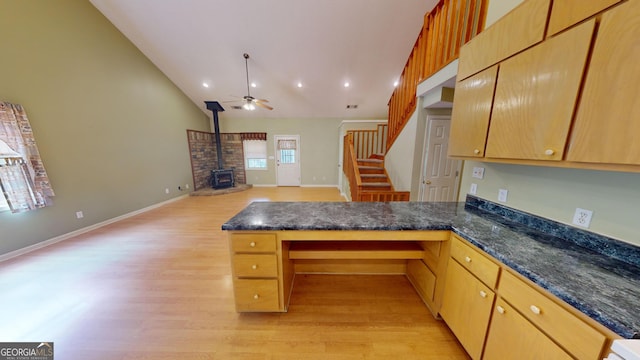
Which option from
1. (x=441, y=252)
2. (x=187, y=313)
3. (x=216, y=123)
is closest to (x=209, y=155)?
(x=216, y=123)

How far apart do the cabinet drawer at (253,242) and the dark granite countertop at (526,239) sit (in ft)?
0.26

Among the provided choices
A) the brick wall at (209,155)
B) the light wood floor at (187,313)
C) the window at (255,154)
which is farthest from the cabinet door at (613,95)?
the brick wall at (209,155)

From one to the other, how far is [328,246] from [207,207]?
4163 millimetres

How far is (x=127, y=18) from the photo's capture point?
3.58 m

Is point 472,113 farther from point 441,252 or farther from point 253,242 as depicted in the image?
point 253,242

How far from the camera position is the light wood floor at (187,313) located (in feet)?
4.61

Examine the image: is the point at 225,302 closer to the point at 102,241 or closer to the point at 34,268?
the point at 34,268

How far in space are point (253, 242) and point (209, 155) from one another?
21.2 feet

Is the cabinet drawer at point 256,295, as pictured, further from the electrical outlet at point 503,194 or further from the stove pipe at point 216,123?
the stove pipe at point 216,123

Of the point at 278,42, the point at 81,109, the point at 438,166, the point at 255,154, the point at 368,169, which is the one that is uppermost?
the point at 278,42

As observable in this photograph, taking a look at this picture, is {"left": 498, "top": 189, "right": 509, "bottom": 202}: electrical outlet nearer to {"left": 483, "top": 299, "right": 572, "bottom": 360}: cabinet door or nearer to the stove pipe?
{"left": 483, "top": 299, "right": 572, "bottom": 360}: cabinet door

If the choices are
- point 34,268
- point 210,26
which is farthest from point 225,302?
point 210,26

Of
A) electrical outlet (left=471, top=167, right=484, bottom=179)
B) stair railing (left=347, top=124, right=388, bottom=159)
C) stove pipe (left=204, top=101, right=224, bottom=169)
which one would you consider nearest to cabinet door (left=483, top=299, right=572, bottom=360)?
electrical outlet (left=471, top=167, right=484, bottom=179)

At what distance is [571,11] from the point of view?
0.94 meters
